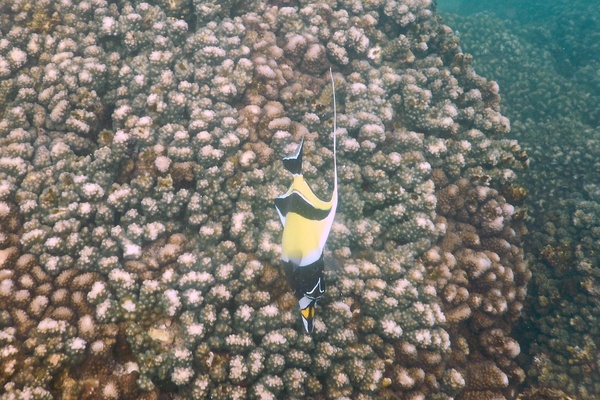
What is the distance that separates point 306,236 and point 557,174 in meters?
6.38

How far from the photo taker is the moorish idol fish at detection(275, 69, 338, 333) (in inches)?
76.2

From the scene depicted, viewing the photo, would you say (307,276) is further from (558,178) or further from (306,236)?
(558,178)

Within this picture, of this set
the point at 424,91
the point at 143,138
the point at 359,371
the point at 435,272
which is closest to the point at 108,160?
the point at 143,138

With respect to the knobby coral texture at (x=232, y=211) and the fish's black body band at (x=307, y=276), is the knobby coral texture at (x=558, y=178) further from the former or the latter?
the fish's black body band at (x=307, y=276)

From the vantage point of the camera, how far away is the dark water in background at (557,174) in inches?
168

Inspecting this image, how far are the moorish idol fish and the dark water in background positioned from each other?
3357mm

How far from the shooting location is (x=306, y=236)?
1.98m

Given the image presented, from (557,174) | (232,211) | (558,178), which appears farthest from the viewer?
(557,174)

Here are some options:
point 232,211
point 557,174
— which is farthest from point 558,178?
point 232,211

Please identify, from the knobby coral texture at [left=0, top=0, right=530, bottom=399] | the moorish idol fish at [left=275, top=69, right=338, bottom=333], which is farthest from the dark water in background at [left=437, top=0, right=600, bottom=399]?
the moorish idol fish at [left=275, top=69, right=338, bottom=333]

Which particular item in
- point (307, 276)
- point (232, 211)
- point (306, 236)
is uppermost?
point (306, 236)

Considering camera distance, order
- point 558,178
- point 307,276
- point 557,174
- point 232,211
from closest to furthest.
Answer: point 307,276
point 232,211
point 558,178
point 557,174

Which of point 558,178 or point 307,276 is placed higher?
point 307,276

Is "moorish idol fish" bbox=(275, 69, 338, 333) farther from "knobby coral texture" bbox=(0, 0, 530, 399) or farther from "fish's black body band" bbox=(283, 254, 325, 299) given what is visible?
"knobby coral texture" bbox=(0, 0, 530, 399)
